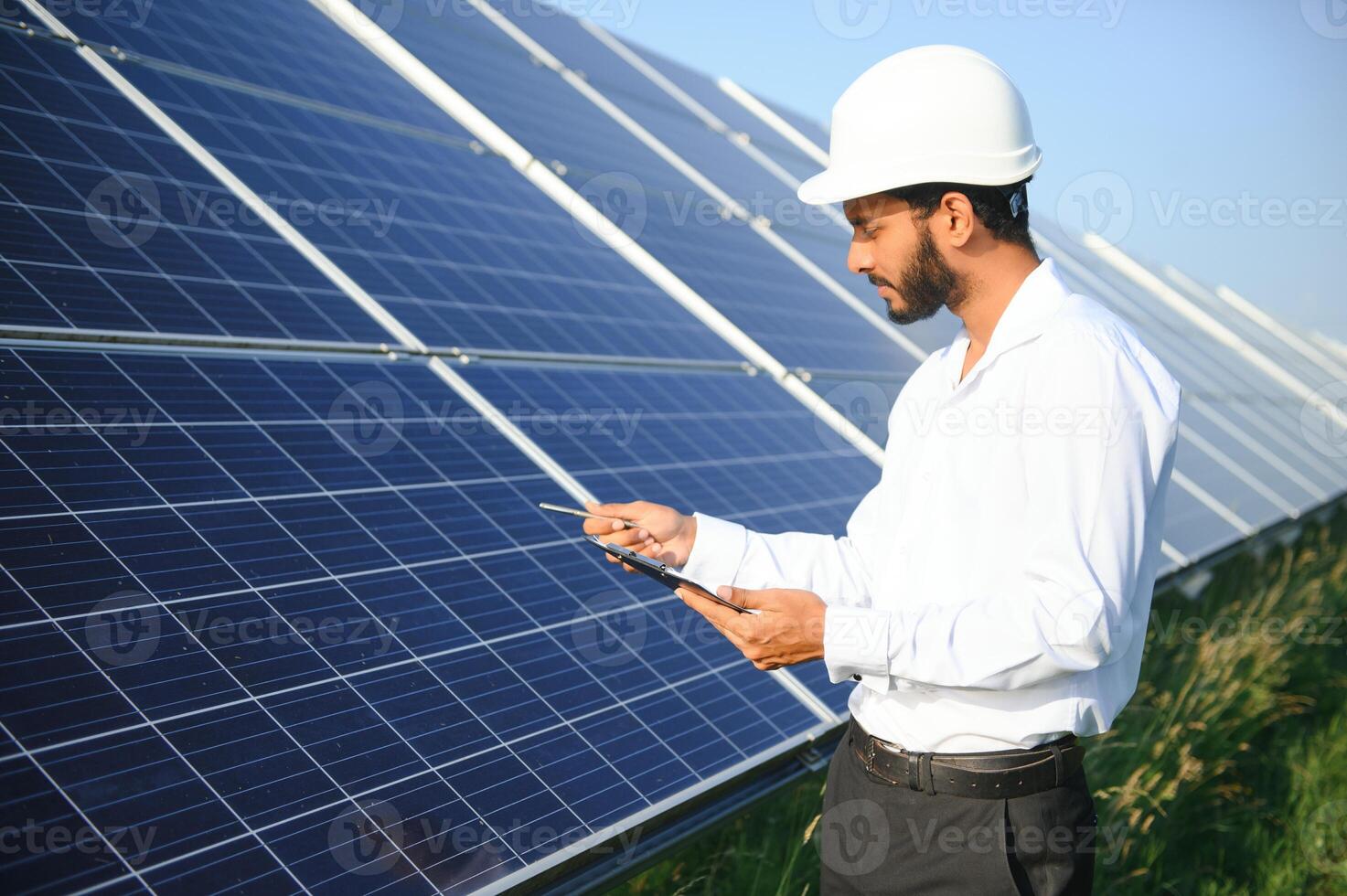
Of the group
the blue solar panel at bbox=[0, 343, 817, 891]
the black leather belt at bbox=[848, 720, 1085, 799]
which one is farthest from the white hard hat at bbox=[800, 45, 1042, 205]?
the blue solar panel at bbox=[0, 343, 817, 891]

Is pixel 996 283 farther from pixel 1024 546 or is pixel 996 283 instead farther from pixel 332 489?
pixel 332 489

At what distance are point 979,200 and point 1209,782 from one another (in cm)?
575

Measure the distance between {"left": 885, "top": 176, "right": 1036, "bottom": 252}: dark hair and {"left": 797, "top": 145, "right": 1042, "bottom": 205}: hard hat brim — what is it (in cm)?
3

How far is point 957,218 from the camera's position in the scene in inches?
120

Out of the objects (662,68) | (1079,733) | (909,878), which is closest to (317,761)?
(909,878)

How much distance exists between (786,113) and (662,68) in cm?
329

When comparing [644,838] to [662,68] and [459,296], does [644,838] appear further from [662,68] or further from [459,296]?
[662,68]

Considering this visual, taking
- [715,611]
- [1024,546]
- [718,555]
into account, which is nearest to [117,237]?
[718,555]

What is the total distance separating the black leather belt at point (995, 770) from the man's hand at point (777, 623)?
446 millimetres

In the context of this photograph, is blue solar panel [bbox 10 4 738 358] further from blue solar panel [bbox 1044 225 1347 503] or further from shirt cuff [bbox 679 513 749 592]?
blue solar panel [bbox 1044 225 1347 503]

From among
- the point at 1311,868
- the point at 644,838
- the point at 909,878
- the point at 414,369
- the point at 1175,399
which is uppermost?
the point at 1175,399

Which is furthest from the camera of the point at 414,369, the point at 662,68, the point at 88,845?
the point at 662,68

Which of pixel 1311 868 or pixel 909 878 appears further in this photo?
pixel 1311 868

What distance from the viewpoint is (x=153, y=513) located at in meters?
3.32
